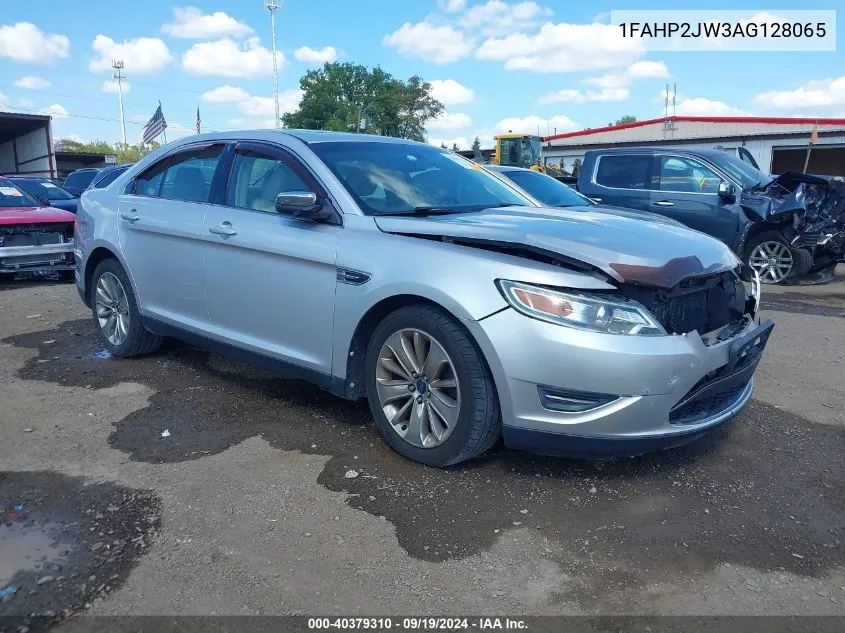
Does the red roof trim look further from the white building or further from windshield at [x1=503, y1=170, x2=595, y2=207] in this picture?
windshield at [x1=503, y1=170, x2=595, y2=207]

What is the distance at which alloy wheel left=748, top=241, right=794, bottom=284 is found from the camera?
9.75 meters

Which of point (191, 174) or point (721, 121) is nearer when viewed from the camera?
point (191, 174)

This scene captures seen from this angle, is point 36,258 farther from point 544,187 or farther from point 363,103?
point 363,103

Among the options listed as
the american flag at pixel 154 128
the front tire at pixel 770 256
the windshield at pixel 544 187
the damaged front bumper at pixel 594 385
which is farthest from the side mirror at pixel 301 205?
the american flag at pixel 154 128

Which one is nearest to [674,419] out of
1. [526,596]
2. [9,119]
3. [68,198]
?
[526,596]

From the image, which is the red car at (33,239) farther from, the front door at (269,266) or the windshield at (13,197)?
the front door at (269,266)

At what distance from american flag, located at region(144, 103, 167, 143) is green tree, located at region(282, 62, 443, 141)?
32.1 metres

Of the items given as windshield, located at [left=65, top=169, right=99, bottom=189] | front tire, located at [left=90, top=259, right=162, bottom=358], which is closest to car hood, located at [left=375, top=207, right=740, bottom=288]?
front tire, located at [left=90, top=259, right=162, bottom=358]

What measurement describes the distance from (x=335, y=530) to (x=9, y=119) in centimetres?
2685

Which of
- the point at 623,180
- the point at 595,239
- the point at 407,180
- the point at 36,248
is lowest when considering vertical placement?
the point at 36,248

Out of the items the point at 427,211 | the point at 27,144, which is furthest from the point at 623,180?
the point at 27,144

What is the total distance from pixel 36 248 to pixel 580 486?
8623mm

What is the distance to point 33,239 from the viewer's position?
9.47m

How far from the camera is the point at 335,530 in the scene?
2961mm
